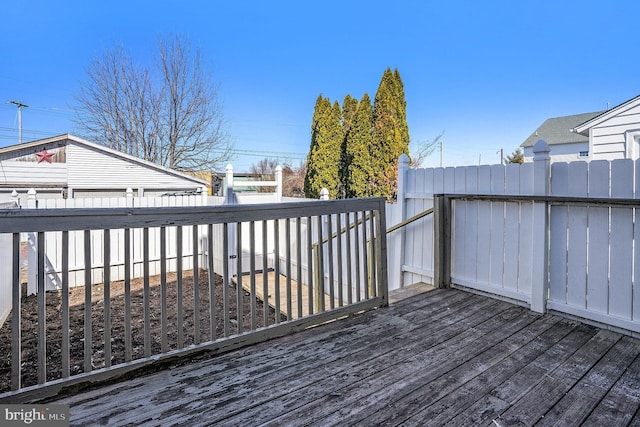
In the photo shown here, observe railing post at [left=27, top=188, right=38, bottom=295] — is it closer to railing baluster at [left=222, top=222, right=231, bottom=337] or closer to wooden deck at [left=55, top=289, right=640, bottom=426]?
railing baluster at [left=222, top=222, right=231, bottom=337]

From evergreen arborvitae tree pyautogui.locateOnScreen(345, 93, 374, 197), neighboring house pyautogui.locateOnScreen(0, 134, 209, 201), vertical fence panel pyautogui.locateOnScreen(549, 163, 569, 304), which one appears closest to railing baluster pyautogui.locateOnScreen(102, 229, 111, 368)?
vertical fence panel pyautogui.locateOnScreen(549, 163, 569, 304)

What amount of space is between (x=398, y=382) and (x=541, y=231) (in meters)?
1.94

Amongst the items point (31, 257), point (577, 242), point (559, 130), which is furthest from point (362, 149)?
point (559, 130)

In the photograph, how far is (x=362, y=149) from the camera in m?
9.50

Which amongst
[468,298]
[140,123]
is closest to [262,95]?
[140,123]

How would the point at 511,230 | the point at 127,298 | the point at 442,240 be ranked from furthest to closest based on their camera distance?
the point at 442,240 → the point at 511,230 → the point at 127,298

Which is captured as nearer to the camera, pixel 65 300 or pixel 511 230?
pixel 65 300

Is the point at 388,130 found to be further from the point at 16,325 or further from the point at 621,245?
the point at 16,325

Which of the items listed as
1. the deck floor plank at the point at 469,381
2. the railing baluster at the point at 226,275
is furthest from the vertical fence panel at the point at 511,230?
the railing baluster at the point at 226,275

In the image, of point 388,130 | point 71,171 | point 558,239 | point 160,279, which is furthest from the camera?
point 71,171

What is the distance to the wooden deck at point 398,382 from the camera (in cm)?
150

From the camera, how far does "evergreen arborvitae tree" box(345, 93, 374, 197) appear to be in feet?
31.2

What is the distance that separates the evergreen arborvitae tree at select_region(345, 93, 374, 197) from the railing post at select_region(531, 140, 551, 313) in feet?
21.8

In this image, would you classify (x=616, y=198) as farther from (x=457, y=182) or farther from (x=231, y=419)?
(x=231, y=419)
